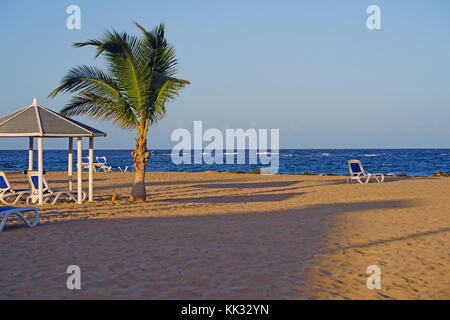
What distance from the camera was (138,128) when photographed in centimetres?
1187

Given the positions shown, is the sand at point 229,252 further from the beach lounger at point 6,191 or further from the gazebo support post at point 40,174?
the beach lounger at point 6,191

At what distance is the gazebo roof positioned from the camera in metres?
10.4

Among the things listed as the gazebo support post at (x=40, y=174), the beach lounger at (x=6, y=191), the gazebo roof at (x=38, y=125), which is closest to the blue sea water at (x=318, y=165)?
the beach lounger at (x=6, y=191)

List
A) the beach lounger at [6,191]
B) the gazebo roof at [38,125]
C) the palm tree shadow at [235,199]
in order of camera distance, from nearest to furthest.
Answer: the gazebo roof at [38,125], the beach lounger at [6,191], the palm tree shadow at [235,199]

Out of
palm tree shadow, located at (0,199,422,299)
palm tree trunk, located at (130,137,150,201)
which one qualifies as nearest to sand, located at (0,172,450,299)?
palm tree shadow, located at (0,199,422,299)

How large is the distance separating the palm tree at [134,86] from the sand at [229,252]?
2.45 m

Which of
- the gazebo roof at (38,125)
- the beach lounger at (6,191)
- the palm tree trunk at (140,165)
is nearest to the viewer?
the gazebo roof at (38,125)

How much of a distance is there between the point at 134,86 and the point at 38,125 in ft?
8.41

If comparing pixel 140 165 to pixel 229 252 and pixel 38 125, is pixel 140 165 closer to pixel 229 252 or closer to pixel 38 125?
pixel 38 125

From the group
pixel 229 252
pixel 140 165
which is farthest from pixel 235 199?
pixel 229 252

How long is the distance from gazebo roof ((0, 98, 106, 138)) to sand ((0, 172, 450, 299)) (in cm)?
179

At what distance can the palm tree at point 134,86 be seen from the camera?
11.5 metres
